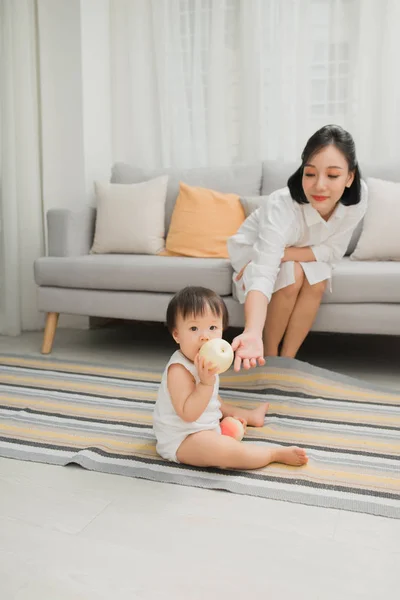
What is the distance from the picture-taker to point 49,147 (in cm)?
340

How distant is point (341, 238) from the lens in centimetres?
226

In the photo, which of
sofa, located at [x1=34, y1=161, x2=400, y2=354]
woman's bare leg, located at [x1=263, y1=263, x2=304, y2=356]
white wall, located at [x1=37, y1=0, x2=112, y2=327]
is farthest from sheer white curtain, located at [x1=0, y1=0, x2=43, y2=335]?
woman's bare leg, located at [x1=263, y1=263, x2=304, y2=356]

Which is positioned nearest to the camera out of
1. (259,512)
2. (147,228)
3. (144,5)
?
(259,512)

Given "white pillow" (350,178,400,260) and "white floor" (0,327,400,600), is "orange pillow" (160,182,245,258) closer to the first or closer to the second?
"white pillow" (350,178,400,260)

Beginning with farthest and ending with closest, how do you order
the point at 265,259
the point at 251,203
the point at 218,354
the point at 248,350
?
1. the point at 251,203
2. the point at 265,259
3. the point at 248,350
4. the point at 218,354

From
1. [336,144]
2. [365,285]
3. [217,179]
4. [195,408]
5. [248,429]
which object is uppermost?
[336,144]

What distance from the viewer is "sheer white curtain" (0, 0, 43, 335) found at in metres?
3.27

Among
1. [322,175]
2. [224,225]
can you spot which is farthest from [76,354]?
[322,175]

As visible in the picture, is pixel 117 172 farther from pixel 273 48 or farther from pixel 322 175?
pixel 322 175

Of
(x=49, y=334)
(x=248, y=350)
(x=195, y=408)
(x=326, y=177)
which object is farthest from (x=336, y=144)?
(x=49, y=334)

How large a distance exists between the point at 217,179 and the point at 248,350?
5.59 ft

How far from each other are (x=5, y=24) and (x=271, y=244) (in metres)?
2.12

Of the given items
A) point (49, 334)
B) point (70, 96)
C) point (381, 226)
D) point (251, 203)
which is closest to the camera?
point (381, 226)

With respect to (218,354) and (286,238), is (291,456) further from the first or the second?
(286,238)
